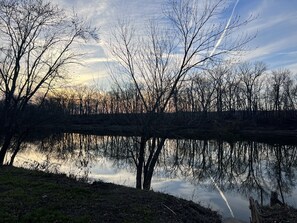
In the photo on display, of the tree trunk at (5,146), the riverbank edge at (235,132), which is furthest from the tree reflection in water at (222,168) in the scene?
the riverbank edge at (235,132)

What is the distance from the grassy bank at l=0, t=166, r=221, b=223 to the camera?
626cm

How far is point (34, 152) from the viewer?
89.2 feet

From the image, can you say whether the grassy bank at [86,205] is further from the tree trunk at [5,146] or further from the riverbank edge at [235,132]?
the riverbank edge at [235,132]

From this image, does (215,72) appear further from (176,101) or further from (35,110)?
(35,110)

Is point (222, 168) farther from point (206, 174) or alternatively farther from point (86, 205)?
point (86, 205)

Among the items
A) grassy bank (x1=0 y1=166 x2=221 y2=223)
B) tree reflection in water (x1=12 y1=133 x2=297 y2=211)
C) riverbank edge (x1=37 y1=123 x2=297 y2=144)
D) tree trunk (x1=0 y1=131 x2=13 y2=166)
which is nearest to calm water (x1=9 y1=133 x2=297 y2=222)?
tree reflection in water (x1=12 y1=133 x2=297 y2=211)

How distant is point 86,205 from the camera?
690 cm

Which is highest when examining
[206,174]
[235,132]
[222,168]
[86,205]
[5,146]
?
[235,132]

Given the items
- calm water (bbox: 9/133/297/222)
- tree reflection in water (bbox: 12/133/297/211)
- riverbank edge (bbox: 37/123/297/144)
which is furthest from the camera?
riverbank edge (bbox: 37/123/297/144)

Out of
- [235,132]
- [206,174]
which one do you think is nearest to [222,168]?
[206,174]

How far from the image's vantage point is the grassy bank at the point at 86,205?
6.26m

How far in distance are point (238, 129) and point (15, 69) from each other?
42661mm

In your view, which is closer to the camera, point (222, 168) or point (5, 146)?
point (5, 146)

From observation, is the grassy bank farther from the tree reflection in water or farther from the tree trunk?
the tree trunk
